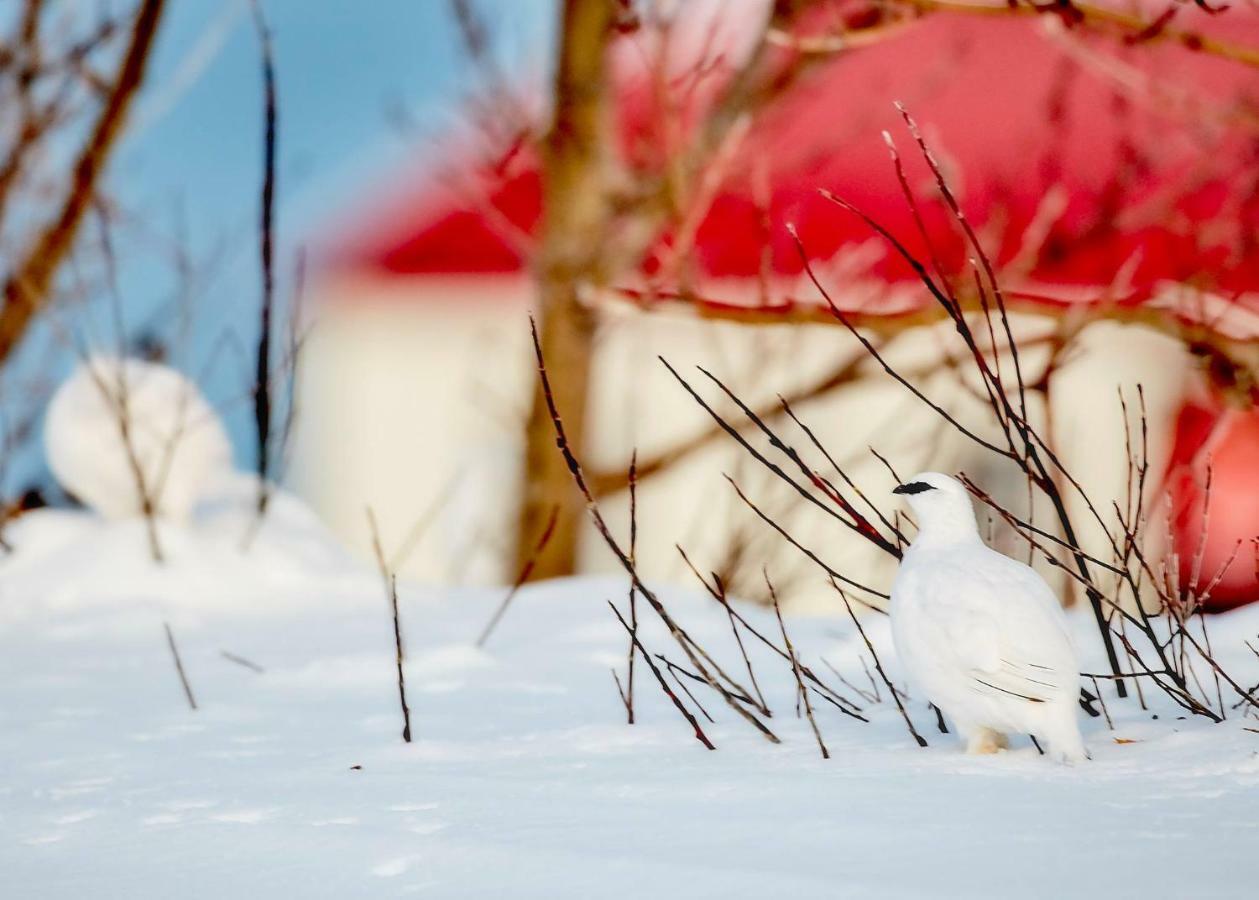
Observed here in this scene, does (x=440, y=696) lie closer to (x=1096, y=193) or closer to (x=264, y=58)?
(x=264, y=58)

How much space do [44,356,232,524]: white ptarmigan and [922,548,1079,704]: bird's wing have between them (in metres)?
2.90

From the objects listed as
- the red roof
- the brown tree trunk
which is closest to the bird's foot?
the red roof

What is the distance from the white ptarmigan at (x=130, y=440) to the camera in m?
4.05

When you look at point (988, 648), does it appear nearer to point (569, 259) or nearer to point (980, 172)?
point (569, 259)

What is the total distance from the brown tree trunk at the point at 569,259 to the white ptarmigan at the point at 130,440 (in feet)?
4.83

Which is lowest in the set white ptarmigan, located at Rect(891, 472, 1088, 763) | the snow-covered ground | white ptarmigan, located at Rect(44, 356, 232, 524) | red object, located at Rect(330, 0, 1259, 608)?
the snow-covered ground

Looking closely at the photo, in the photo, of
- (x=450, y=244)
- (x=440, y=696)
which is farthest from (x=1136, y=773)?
(x=450, y=244)

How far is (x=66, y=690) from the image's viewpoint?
8.82 ft

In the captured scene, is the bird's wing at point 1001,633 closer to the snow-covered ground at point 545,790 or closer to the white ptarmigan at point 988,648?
the white ptarmigan at point 988,648

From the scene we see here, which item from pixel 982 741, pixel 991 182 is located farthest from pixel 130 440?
pixel 991 182

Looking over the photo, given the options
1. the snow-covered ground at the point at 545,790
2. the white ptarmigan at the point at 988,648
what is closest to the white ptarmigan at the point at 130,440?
the snow-covered ground at the point at 545,790

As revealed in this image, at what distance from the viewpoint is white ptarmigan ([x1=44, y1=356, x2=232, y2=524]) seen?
4051 mm

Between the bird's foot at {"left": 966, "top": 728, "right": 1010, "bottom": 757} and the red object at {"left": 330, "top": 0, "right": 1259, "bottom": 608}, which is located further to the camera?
the red object at {"left": 330, "top": 0, "right": 1259, "bottom": 608}

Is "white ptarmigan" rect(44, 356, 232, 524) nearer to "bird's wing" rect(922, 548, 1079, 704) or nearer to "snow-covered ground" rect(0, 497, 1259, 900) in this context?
"snow-covered ground" rect(0, 497, 1259, 900)
